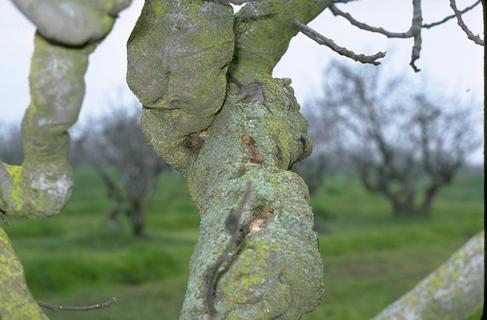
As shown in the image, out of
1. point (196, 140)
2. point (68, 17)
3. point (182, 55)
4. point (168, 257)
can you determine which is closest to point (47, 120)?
point (68, 17)

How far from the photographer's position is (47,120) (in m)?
2.47

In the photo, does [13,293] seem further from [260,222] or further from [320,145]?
[320,145]

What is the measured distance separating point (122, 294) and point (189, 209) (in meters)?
18.7

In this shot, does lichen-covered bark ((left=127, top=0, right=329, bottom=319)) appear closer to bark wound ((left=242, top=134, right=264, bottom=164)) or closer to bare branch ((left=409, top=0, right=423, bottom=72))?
bark wound ((left=242, top=134, right=264, bottom=164))

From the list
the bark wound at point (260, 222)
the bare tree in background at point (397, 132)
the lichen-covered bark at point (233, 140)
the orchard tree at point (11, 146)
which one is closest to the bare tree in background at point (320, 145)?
the bare tree in background at point (397, 132)

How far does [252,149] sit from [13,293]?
131 centimetres

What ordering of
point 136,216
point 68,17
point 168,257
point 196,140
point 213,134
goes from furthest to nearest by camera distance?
point 136,216 → point 168,257 → point 196,140 → point 213,134 → point 68,17

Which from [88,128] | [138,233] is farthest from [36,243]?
[88,128]

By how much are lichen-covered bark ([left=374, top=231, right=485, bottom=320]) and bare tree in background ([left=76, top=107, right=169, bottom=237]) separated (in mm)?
23052

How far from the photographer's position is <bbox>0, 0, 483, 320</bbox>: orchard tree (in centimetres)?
239

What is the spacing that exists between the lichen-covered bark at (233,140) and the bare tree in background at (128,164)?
975 inches

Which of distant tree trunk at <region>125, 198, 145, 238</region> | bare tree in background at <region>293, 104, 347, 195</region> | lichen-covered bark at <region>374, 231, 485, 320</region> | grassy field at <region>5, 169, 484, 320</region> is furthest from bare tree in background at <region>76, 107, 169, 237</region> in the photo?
lichen-covered bark at <region>374, 231, 485, 320</region>

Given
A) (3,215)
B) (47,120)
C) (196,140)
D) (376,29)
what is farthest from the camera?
(376,29)

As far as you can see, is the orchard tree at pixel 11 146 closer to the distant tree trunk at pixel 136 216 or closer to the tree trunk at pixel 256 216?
the distant tree trunk at pixel 136 216
